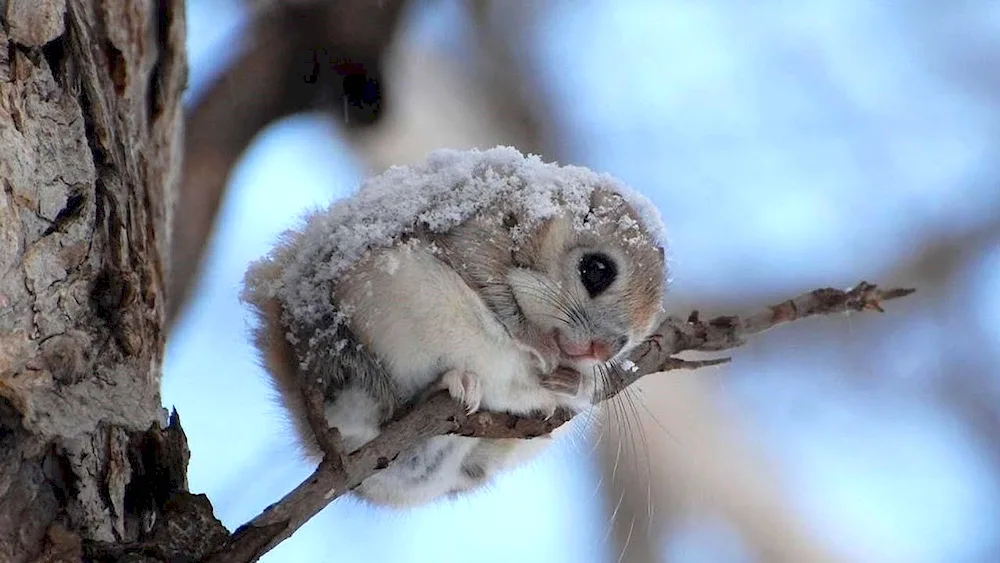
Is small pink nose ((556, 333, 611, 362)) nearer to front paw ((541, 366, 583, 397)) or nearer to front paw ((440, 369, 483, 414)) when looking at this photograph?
front paw ((541, 366, 583, 397))

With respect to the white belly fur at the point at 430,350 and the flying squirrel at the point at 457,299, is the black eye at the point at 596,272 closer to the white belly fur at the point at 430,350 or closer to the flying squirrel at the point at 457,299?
the flying squirrel at the point at 457,299

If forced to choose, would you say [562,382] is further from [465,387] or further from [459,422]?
[459,422]

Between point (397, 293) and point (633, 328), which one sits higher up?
point (397, 293)

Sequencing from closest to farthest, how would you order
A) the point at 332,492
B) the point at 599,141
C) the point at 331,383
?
the point at 332,492 < the point at 331,383 < the point at 599,141

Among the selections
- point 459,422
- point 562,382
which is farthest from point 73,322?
point 562,382

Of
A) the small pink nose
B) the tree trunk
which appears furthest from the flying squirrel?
the tree trunk

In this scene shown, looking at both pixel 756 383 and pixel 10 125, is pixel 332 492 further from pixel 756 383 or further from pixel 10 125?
pixel 756 383

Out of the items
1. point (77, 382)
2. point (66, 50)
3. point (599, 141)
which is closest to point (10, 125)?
point (66, 50)
